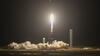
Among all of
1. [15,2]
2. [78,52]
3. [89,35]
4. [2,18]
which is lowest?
[78,52]

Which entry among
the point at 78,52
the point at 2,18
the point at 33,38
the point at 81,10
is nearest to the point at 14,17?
the point at 2,18

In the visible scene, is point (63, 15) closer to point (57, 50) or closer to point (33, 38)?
Answer: point (33, 38)

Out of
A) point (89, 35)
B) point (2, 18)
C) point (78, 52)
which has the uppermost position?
Answer: point (2, 18)

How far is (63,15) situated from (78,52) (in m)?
0.49

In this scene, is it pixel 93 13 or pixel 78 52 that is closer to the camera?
pixel 78 52

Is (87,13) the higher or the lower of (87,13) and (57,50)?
the higher

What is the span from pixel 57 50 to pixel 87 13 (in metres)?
0.53

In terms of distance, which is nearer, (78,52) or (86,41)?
(78,52)

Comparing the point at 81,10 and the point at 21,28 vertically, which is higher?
the point at 81,10

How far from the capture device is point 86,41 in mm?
1510

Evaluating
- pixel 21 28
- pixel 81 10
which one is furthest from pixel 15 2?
pixel 81 10

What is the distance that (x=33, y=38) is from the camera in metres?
1.52

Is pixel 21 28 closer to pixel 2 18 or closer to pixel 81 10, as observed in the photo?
pixel 2 18

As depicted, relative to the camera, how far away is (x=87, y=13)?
150cm
